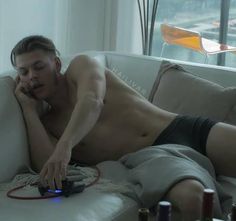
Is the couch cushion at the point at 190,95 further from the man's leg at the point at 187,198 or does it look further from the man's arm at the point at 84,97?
the man's leg at the point at 187,198

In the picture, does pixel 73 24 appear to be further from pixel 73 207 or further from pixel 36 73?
pixel 73 207

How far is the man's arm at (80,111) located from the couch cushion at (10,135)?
0.19 m

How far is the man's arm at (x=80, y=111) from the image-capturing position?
5.55ft

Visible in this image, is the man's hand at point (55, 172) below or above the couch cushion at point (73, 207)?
above

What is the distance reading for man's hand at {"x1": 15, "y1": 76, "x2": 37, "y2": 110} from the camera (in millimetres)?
2000

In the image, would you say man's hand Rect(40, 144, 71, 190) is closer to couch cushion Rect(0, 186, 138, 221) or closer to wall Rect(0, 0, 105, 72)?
couch cushion Rect(0, 186, 138, 221)

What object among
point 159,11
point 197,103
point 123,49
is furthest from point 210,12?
point 197,103

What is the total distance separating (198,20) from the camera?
16.8 feet

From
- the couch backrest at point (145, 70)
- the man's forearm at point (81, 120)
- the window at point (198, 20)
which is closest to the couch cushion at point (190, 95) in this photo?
the couch backrest at point (145, 70)

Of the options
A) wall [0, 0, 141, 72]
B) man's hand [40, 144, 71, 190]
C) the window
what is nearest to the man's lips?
man's hand [40, 144, 71, 190]

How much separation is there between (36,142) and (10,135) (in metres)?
0.13

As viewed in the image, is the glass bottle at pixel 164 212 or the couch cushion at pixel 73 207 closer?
the glass bottle at pixel 164 212

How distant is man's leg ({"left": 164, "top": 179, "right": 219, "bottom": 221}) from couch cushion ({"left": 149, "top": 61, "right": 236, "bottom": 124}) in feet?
A: 2.30

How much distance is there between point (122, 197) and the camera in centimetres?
172
